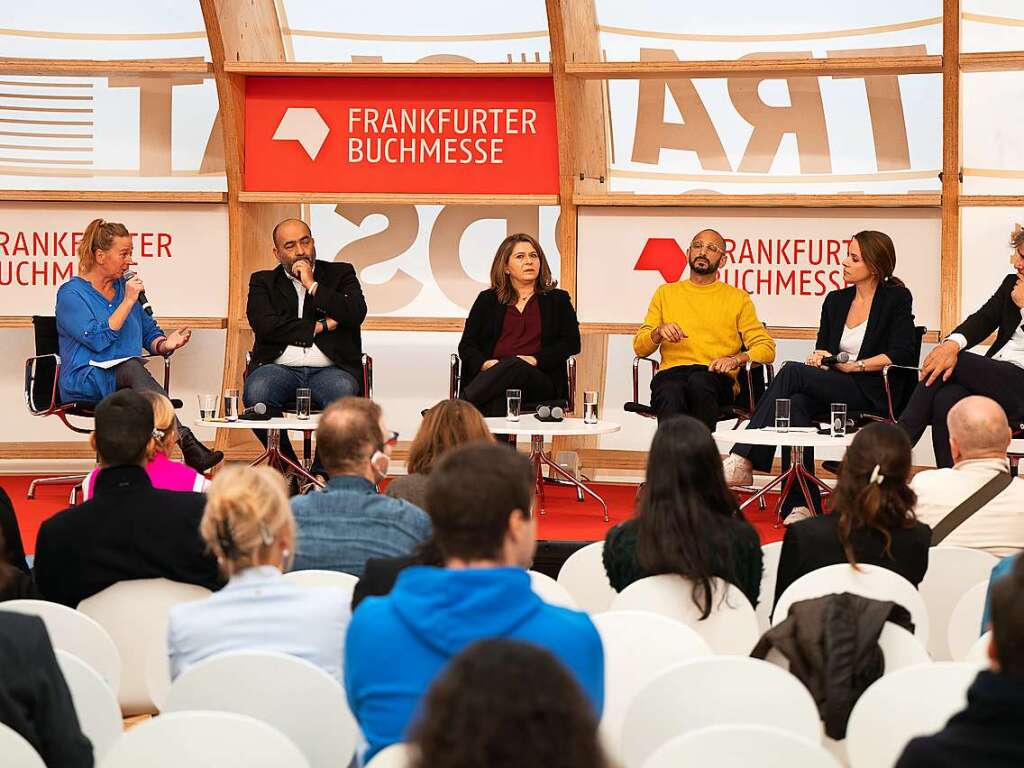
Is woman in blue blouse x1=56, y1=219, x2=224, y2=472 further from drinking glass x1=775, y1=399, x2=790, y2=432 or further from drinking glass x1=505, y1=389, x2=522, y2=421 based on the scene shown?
drinking glass x1=775, y1=399, x2=790, y2=432

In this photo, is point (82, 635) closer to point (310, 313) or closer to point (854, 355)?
point (310, 313)

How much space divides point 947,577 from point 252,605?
1.70m

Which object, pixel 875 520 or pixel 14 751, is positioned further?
pixel 875 520

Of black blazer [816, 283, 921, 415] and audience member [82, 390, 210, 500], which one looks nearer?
audience member [82, 390, 210, 500]

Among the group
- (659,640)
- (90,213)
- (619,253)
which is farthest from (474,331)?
(659,640)

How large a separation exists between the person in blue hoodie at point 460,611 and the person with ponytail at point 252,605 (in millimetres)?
381

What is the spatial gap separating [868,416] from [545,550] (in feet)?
5.77

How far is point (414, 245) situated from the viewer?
296 inches

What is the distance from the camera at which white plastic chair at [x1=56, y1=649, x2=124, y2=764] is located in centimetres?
206

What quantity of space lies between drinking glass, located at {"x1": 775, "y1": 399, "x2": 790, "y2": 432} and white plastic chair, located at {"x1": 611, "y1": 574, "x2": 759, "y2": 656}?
113 inches

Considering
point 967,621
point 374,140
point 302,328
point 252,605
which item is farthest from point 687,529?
Answer: point 374,140

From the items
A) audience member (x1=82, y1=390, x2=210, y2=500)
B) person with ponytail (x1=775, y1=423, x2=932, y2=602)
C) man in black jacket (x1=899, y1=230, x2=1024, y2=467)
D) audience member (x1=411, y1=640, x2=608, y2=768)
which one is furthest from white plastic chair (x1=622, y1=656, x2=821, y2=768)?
man in black jacket (x1=899, y1=230, x2=1024, y2=467)

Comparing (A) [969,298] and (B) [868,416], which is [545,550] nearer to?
(B) [868,416]

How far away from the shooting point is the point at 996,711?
1.32 m
